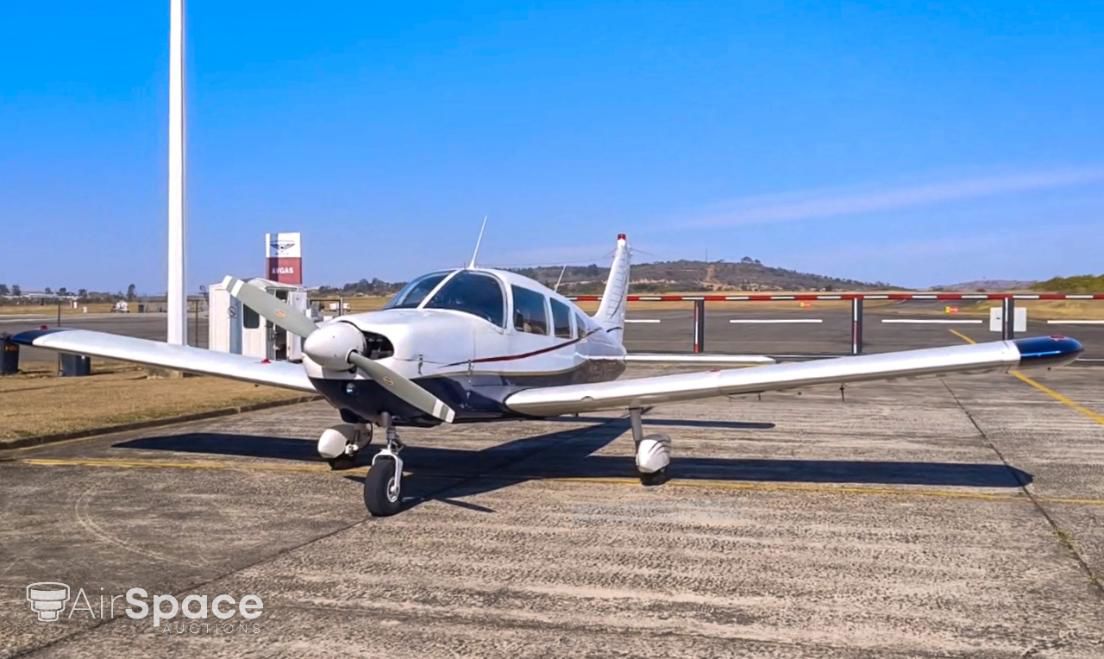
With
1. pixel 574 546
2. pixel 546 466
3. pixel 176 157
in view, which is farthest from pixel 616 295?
pixel 176 157

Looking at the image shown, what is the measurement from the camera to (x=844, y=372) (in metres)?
9.09

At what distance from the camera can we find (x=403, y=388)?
8.09 m

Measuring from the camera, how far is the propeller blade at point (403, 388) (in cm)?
786

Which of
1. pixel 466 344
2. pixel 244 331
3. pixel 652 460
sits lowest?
pixel 652 460

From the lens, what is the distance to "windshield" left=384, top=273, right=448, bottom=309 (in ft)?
30.7

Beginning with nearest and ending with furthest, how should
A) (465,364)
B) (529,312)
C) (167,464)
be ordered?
(465,364) → (529,312) → (167,464)

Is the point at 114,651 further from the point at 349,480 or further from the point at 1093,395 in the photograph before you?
the point at 1093,395

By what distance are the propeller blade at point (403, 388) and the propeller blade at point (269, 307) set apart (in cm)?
74

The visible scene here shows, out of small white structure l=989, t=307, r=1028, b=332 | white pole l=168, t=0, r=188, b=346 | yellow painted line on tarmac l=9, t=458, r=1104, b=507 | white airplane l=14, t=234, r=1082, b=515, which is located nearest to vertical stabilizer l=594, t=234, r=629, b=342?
white airplane l=14, t=234, r=1082, b=515

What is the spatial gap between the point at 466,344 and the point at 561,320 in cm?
235

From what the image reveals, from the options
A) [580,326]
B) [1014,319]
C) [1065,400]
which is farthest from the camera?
[1014,319]

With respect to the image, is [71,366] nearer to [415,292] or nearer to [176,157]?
[176,157]

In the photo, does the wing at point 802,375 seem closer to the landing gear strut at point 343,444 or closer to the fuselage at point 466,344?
the fuselage at point 466,344

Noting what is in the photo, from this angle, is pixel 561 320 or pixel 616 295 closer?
pixel 561 320
